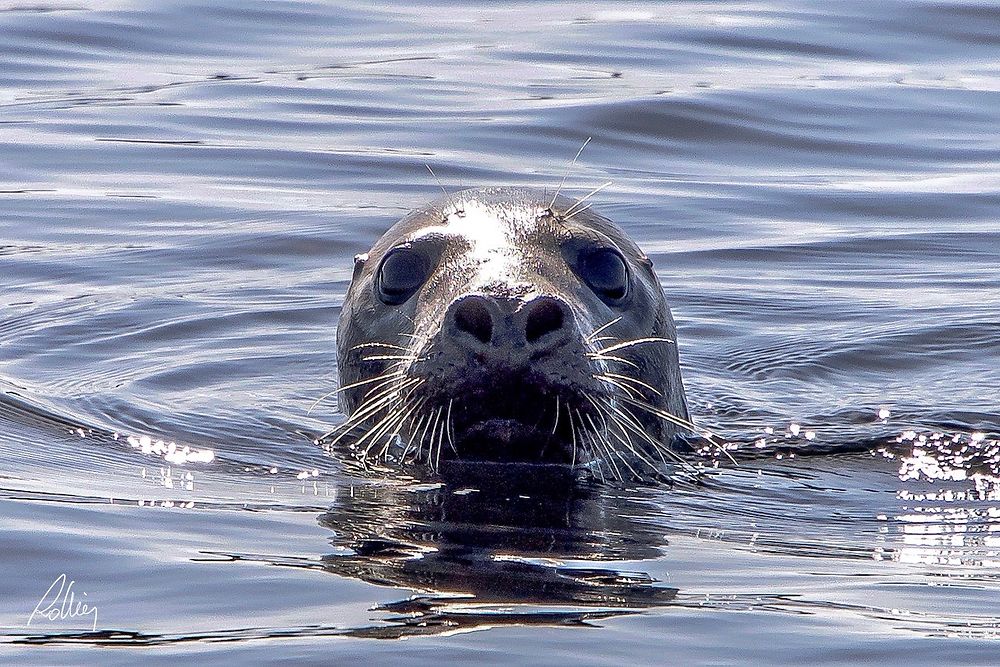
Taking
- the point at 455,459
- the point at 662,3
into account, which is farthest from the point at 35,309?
the point at 662,3

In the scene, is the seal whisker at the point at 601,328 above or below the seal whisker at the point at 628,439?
above

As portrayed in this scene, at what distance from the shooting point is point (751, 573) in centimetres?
444

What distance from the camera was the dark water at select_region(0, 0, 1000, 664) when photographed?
4086 mm

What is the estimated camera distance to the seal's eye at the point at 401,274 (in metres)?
5.61

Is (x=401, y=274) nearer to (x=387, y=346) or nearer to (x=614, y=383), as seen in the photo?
(x=387, y=346)

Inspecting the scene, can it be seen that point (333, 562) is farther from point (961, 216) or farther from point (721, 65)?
point (721, 65)

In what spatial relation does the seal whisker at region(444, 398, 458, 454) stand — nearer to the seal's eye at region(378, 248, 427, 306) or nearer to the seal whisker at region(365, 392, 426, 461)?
the seal whisker at region(365, 392, 426, 461)

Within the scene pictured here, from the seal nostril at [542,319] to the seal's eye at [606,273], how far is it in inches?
30.0

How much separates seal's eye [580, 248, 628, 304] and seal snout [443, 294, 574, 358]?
0.79 metres

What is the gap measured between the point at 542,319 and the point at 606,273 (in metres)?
0.87

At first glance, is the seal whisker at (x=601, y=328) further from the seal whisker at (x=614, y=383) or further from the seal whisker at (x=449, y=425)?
the seal whisker at (x=449, y=425)

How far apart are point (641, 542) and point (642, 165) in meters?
6.69

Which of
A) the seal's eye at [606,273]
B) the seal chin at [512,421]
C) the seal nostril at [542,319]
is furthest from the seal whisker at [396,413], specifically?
the seal's eye at [606,273]
